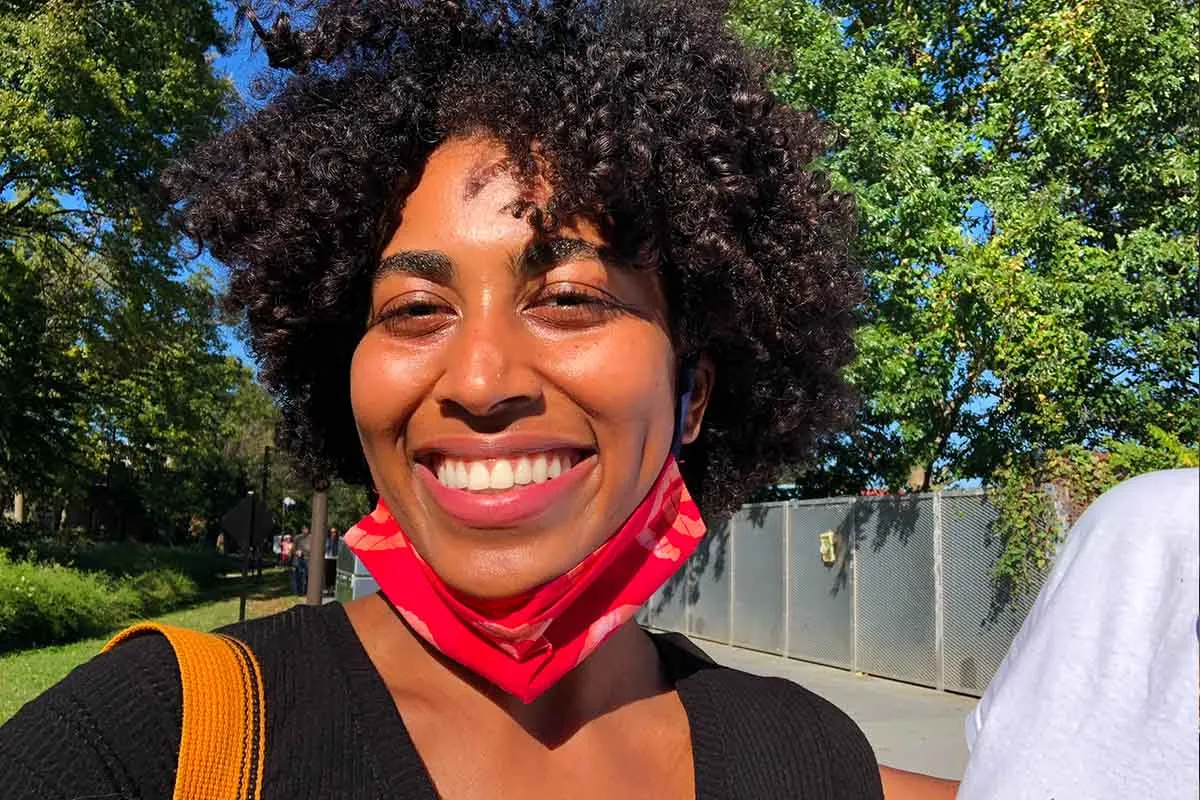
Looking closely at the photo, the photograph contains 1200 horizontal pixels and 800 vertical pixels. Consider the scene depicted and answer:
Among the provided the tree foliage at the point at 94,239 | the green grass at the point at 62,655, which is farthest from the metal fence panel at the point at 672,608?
the tree foliage at the point at 94,239

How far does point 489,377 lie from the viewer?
1582mm

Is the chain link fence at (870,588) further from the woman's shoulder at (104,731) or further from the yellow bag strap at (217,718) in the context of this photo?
the woman's shoulder at (104,731)

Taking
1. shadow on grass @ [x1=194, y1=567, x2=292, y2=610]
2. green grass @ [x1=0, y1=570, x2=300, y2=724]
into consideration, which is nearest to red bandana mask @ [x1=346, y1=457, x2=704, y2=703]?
green grass @ [x1=0, y1=570, x2=300, y2=724]

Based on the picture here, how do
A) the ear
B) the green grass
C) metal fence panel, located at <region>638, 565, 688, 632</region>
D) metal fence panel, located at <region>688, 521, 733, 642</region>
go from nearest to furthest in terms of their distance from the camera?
the ear, the green grass, metal fence panel, located at <region>688, 521, 733, 642</region>, metal fence panel, located at <region>638, 565, 688, 632</region>

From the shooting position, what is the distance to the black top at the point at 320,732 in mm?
1294

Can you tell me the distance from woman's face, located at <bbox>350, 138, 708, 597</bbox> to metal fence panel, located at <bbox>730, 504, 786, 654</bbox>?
12.8 meters

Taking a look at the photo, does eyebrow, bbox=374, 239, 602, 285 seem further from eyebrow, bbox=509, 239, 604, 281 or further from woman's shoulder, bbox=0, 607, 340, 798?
woman's shoulder, bbox=0, 607, 340, 798

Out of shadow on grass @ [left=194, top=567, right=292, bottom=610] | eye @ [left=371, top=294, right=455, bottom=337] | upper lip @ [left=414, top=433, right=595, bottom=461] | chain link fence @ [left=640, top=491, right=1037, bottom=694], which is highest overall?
eye @ [left=371, top=294, right=455, bottom=337]

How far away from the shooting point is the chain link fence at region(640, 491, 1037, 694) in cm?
1035

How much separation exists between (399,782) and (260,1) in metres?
1.48

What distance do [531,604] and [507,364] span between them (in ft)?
1.25

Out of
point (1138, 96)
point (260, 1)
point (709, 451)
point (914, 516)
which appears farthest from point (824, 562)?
point (260, 1)

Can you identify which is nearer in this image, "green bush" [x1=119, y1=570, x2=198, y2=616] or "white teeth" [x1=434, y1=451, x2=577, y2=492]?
"white teeth" [x1=434, y1=451, x2=577, y2=492]

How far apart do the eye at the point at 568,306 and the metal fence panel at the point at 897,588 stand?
10.2m
